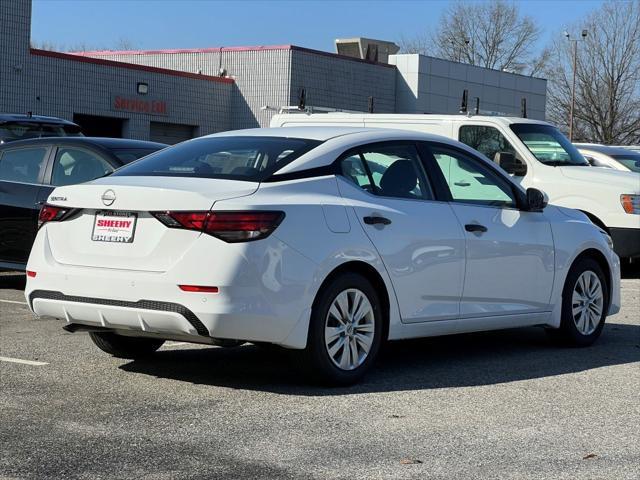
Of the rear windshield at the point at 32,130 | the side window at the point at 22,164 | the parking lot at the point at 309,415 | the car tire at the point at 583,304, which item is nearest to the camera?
the parking lot at the point at 309,415

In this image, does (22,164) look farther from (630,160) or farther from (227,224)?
(630,160)

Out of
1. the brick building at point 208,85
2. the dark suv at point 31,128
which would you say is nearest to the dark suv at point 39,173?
the dark suv at point 31,128

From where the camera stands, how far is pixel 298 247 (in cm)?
647

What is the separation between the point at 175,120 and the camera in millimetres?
37906

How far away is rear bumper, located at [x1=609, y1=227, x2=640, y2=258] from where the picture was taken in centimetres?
1473

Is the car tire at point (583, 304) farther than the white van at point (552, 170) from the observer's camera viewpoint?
No

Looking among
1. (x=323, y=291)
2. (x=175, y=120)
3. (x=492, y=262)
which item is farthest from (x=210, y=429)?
(x=175, y=120)

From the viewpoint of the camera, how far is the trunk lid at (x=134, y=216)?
6352mm

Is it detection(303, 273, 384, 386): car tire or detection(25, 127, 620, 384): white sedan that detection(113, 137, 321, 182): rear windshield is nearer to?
detection(25, 127, 620, 384): white sedan

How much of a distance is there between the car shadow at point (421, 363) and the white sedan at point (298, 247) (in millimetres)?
246

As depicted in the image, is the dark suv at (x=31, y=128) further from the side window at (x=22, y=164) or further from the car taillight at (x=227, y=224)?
the car taillight at (x=227, y=224)

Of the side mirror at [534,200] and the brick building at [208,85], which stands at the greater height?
the brick building at [208,85]

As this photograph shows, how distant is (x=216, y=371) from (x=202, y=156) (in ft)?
4.56

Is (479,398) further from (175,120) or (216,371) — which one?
(175,120)
